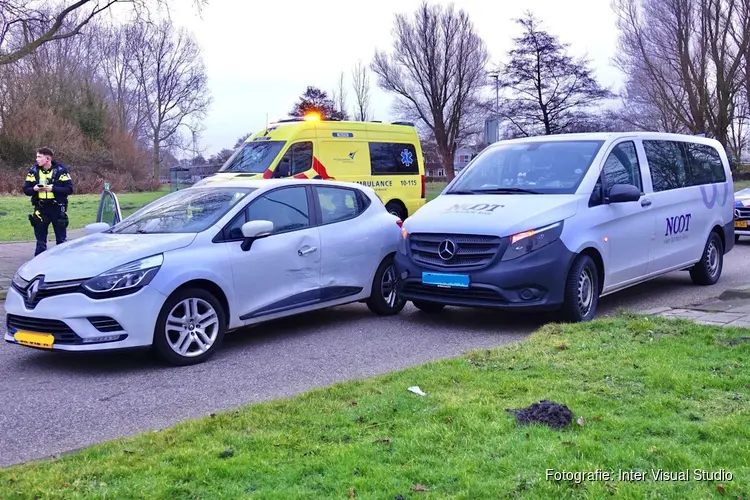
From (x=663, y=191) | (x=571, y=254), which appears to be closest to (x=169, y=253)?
(x=571, y=254)

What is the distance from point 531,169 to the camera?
8.31 m

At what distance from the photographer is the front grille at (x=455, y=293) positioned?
23.6 ft

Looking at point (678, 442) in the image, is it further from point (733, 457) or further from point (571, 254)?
point (571, 254)

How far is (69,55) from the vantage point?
4844cm

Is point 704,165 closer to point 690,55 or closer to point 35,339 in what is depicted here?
point 35,339

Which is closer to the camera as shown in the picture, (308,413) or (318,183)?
(308,413)

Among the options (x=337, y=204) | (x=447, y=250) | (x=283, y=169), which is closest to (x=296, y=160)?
(x=283, y=169)

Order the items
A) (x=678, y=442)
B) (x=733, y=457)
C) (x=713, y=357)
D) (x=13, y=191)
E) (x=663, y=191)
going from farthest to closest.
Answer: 1. (x=13, y=191)
2. (x=663, y=191)
3. (x=713, y=357)
4. (x=678, y=442)
5. (x=733, y=457)

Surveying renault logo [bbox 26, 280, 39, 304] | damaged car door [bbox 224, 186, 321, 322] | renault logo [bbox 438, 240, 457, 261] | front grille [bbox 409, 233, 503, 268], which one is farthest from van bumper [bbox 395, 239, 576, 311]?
renault logo [bbox 26, 280, 39, 304]

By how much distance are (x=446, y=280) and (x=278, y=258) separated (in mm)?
1660

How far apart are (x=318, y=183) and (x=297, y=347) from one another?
192 cm

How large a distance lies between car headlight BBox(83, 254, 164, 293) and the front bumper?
0.08m

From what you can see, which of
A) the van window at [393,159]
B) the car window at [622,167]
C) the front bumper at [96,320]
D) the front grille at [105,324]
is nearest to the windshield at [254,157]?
the van window at [393,159]

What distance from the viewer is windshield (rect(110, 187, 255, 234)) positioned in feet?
22.8
